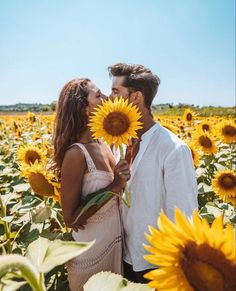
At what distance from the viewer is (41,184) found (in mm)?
3117

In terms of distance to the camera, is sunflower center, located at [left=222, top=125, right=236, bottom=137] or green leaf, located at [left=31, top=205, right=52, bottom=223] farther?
sunflower center, located at [left=222, top=125, right=236, bottom=137]

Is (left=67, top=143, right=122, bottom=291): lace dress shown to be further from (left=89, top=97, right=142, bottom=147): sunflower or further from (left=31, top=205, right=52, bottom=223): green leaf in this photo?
(left=31, top=205, right=52, bottom=223): green leaf

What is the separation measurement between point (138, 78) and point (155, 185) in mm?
826

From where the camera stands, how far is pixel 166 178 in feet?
8.06

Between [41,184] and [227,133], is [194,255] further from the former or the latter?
[227,133]

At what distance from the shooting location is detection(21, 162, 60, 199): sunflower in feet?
10.1

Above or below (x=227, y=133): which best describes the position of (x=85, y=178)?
below

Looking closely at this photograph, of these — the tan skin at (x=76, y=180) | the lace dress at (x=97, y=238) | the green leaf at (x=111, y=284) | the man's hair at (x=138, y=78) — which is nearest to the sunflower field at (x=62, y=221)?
the green leaf at (x=111, y=284)

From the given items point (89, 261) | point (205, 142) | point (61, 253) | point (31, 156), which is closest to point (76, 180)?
point (89, 261)

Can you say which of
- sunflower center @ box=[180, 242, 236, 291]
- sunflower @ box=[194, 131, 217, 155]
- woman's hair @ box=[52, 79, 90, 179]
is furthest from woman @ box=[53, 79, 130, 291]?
sunflower @ box=[194, 131, 217, 155]

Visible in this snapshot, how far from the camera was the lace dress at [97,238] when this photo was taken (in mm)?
2582

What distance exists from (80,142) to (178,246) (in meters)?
1.93

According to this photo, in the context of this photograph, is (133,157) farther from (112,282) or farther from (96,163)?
(112,282)

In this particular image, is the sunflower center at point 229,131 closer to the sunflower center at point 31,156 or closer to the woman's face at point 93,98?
the sunflower center at point 31,156
